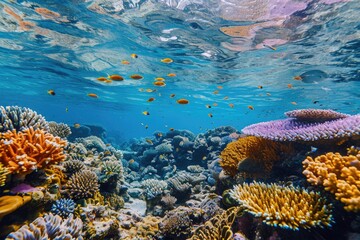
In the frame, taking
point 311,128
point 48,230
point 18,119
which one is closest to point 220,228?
point 311,128

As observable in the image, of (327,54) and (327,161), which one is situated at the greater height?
(327,54)

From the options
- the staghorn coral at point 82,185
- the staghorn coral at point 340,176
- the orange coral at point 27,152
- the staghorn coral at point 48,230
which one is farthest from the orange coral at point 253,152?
the orange coral at point 27,152

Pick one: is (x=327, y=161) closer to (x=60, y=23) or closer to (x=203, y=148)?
(x=203, y=148)

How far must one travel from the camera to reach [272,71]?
22.0 m

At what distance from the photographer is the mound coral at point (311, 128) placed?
4.31 meters

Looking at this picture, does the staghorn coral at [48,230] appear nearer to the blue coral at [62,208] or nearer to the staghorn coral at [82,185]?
the blue coral at [62,208]

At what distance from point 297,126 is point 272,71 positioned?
18.2 meters

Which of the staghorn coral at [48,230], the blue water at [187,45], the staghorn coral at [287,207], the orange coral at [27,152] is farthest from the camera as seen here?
the blue water at [187,45]

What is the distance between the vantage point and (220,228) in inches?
174

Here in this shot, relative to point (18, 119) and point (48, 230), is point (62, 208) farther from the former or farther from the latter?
point (18, 119)

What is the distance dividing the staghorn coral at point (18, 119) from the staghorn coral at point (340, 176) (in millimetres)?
6068

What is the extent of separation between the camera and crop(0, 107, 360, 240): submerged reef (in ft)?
11.0

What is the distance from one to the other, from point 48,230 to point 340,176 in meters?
4.49

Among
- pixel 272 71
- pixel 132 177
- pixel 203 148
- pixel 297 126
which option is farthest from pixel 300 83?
pixel 297 126
